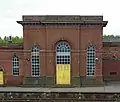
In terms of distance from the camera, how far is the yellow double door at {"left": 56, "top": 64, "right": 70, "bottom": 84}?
36281mm

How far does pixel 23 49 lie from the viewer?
36844 mm

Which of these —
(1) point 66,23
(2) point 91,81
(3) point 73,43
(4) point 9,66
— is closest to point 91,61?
(2) point 91,81

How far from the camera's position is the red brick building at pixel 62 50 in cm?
3612

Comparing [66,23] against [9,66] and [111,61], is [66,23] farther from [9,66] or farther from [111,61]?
[111,61]

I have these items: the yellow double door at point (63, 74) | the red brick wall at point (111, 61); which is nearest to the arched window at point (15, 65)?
the yellow double door at point (63, 74)

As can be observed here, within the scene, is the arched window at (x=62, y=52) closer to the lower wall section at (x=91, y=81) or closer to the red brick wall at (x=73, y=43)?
the red brick wall at (x=73, y=43)

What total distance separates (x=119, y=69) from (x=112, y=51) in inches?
85.3

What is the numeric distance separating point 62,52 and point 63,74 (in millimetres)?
2113

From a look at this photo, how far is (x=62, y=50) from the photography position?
3644cm

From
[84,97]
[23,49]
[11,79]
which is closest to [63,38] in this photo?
[23,49]

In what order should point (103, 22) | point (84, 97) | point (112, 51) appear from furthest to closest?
point (112, 51) < point (103, 22) < point (84, 97)

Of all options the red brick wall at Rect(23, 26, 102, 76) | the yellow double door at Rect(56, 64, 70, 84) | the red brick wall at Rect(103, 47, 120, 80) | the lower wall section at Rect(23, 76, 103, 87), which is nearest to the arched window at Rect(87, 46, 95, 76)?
the red brick wall at Rect(23, 26, 102, 76)

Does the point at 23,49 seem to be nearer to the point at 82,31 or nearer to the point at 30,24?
the point at 30,24

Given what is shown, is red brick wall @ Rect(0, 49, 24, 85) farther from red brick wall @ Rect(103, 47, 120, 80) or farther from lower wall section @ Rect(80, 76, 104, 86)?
red brick wall @ Rect(103, 47, 120, 80)
